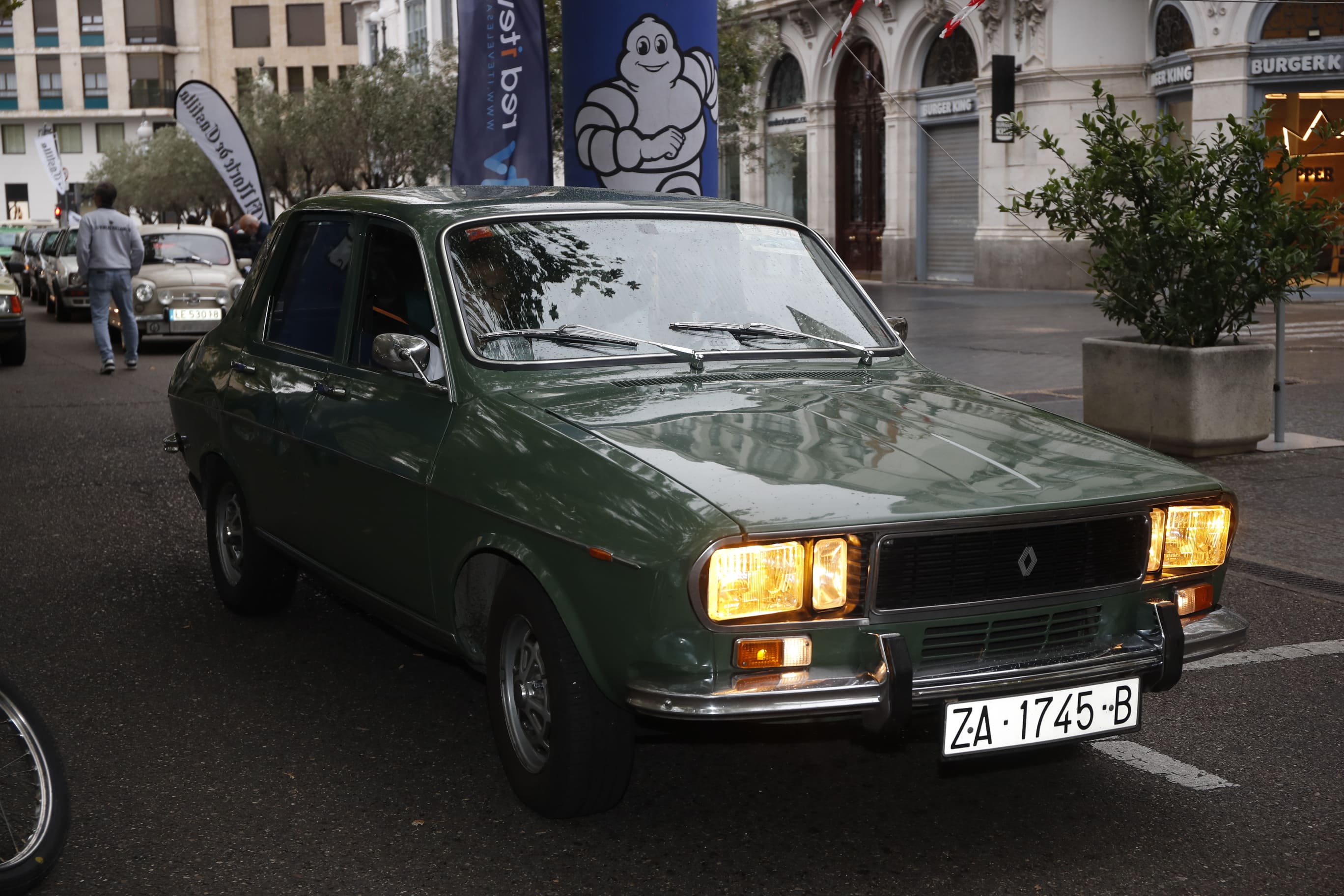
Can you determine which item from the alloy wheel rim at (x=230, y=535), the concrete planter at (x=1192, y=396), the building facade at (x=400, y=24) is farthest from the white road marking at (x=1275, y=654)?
the building facade at (x=400, y=24)

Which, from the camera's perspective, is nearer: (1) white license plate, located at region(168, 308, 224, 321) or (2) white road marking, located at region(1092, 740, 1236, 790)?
(2) white road marking, located at region(1092, 740, 1236, 790)

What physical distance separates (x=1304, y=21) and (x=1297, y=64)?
0.67 metres

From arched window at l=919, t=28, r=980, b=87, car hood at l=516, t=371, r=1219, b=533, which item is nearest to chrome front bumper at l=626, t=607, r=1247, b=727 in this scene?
car hood at l=516, t=371, r=1219, b=533

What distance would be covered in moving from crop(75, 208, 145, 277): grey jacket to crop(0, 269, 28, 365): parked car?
6.34ft

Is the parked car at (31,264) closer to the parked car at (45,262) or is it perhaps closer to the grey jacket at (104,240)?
the parked car at (45,262)

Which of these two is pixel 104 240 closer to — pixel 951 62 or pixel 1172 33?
pixel 1172 33

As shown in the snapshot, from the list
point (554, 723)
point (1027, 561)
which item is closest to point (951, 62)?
point (1027, 561)

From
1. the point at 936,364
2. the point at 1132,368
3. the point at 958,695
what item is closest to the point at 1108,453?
the point at 958,695

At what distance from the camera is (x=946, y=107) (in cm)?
3134

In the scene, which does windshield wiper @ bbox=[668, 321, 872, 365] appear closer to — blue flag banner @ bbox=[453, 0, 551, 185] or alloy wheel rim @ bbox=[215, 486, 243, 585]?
alloy wheel rim @ bbox=[215, 486, 243, 585]

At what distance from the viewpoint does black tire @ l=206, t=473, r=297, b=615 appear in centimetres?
597

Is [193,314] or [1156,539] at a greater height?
[193,314]

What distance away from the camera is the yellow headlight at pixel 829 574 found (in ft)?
11.6

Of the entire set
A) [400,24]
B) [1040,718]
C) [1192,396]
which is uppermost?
[400,24]
